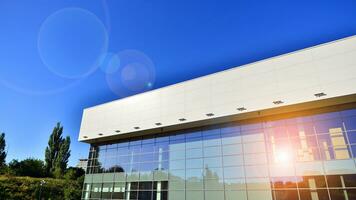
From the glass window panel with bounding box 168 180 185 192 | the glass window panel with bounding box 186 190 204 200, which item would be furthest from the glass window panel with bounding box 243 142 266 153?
the glass window panel with bounding box 168 180 185 192

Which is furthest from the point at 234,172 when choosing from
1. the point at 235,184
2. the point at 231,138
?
the point at 231,138

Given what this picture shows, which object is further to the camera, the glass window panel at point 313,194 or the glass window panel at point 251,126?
the glass window panel at point 251,126

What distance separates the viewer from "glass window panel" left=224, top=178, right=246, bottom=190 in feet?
57.1

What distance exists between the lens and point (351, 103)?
1606 cm

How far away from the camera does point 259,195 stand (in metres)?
16.7

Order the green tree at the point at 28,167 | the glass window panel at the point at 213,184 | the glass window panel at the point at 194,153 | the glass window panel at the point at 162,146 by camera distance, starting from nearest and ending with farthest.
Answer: the glass window panel at the point at 213,184, the glass window panel at the point at 194,153, the glass window panel at the point at 162,146, the green tree at the point at 28,167

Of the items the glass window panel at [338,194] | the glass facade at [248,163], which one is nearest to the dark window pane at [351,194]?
the glass facade at [248,163]

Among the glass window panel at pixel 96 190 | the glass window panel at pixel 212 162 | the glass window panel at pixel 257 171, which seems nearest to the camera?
the glass window panel at pixel 257 171

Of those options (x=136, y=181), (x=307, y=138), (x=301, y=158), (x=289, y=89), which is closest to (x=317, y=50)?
(x=289, y=89)

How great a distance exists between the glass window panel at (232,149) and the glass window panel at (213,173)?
4.88ft

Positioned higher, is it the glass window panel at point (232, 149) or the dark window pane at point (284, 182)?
the glass window panel at point (232, 149)

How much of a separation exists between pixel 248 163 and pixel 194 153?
16.1ft

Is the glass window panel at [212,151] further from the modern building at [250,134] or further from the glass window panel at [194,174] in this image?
the glass window panel at [194,174]

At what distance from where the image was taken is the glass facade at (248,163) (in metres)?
15.3
